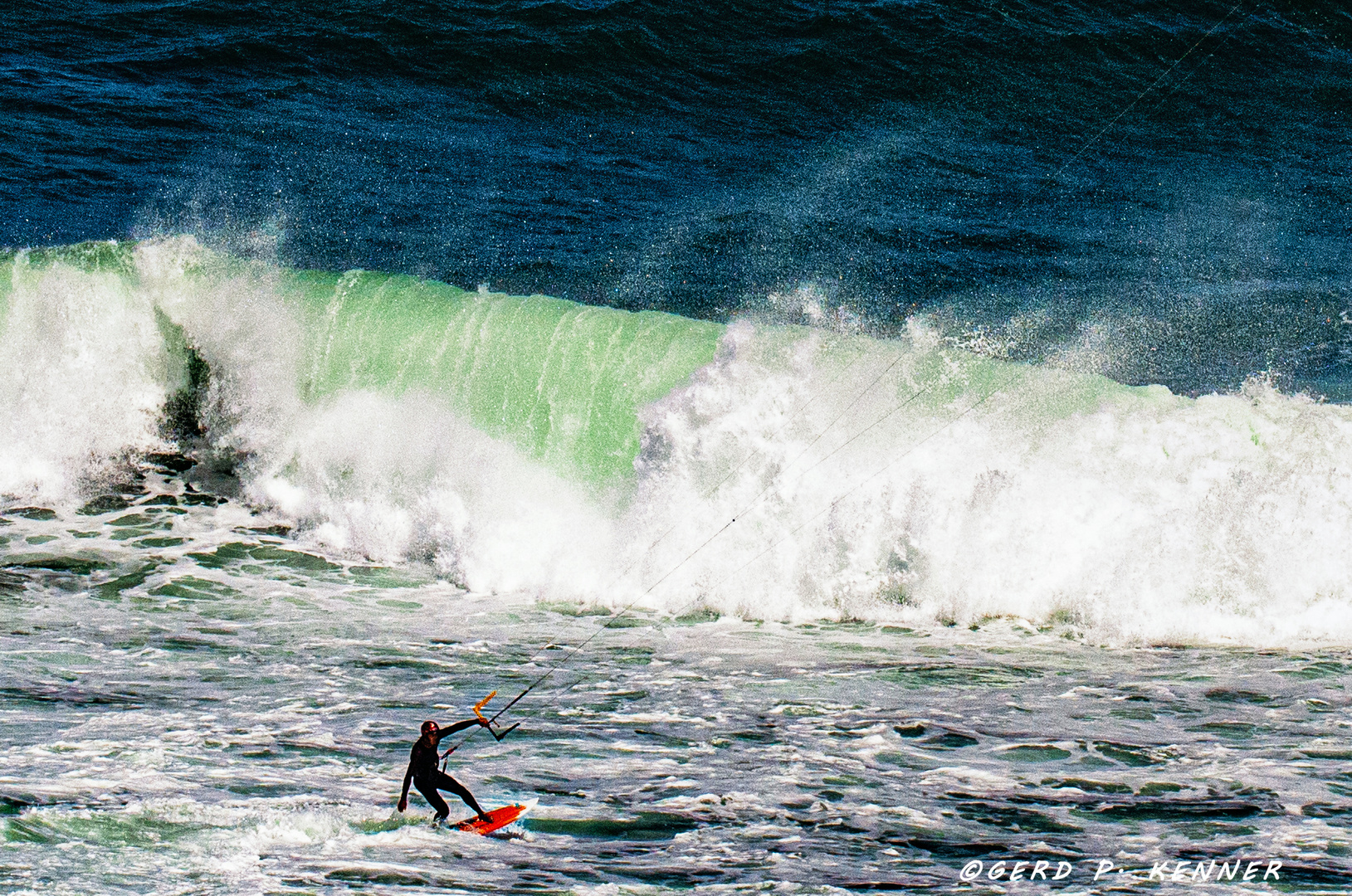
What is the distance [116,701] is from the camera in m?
9.09

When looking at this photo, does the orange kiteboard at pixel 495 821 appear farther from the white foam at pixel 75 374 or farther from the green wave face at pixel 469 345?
the white foam at pixel 75 374

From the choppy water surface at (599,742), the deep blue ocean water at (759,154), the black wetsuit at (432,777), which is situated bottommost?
the choppy water surface at (599,742)

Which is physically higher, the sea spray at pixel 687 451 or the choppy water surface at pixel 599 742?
the sea spray at pixel 687 451

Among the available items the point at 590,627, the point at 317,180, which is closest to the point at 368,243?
the point at 317,180

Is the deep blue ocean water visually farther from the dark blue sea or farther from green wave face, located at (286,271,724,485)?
green wave face, located at (286,271,724,485)

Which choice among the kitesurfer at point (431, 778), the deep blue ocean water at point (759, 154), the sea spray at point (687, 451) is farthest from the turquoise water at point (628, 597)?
the deep blue ocean water at point (759, 154)

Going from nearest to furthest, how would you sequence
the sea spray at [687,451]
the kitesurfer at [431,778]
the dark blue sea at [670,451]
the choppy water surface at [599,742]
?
the choppy water surface at [599,742]
the kitesurfer at [431,778]
the dark blue sea at [670,451]
the sea spray at [687,451]

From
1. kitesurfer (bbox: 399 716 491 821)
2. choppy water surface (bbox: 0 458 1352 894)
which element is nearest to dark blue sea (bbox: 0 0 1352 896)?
choppy water surface (bbox: 0 458 1352 894)

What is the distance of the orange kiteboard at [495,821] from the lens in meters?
7.31

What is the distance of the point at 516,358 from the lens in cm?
1430

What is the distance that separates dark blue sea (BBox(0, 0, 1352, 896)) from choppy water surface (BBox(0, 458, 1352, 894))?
1.8 inches

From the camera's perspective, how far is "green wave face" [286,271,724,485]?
13.7 m

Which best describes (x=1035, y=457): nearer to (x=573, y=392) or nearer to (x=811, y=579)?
(x=811, y=579)

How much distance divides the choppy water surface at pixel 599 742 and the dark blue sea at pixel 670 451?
44 mm
